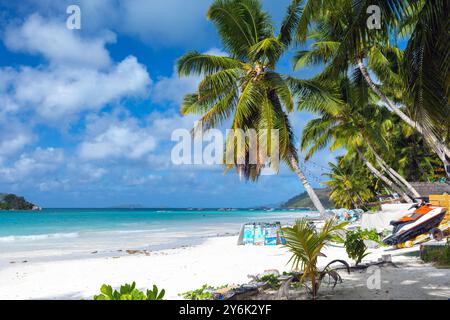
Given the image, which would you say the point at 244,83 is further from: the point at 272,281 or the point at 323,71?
the point at 272,281

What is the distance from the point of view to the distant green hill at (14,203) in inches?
4001

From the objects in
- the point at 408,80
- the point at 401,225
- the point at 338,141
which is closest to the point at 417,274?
the point at 408,80

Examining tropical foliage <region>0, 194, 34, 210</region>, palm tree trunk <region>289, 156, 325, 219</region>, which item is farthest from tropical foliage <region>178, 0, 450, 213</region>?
tropical foliage <region>0, 194, 34, 210</region>

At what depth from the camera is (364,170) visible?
35.9m

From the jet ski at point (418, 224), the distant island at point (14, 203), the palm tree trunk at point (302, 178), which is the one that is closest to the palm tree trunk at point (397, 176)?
the palm tree trunk at point (302, 178)

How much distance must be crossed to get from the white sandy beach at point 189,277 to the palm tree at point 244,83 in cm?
314

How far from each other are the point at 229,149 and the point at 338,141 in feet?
39.4

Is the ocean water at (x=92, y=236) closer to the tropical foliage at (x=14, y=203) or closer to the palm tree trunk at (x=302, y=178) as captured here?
the palm tree trunk at (x=302, y=178)

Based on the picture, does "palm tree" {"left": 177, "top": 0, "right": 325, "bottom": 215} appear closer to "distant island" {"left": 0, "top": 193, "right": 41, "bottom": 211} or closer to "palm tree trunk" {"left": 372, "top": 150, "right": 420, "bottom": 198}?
"palm tree trunk" {"left": 372, "top": 150, "right": 420, "bottom": 198}

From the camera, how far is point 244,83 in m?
12.0

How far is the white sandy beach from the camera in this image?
4.93 metres

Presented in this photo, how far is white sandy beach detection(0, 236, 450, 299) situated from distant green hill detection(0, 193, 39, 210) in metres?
106
